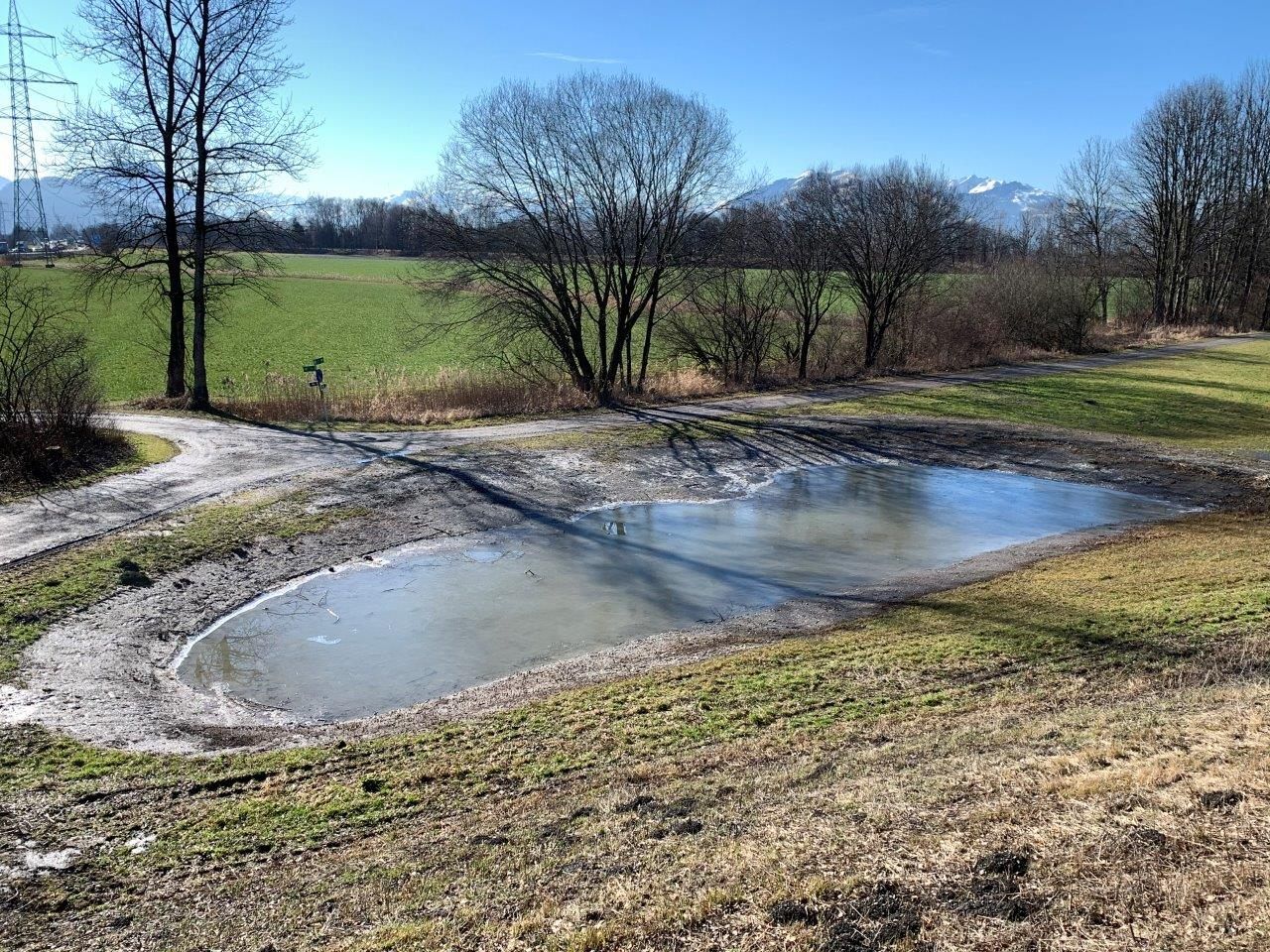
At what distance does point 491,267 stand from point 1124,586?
20296 mm

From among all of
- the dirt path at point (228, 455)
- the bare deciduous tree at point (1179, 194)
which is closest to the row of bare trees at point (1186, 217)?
the bare deciduous tree at point (1179, 194)

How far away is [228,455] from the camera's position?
57.3 ft

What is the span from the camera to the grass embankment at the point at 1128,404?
74.0 ft

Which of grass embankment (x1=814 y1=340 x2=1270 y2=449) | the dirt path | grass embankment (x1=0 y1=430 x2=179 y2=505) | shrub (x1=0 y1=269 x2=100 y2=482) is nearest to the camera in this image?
the dirt path

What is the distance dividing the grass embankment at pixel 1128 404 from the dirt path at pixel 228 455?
2.10m

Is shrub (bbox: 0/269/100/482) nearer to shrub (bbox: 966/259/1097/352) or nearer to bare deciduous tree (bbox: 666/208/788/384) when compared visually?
bare deciduous tree (bbox: 666/208/788/384)

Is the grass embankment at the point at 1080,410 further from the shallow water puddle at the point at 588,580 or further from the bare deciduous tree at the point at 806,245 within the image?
the bare deciduous tree at the point at 806,245

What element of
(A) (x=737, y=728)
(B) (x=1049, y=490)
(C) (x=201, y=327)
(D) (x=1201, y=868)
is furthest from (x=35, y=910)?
(C) (x=201, y=327)

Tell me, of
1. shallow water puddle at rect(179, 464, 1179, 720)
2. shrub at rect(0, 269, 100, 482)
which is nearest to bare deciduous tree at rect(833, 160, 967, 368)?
shallow water puddle at rect(179, 464, 1179, 720)

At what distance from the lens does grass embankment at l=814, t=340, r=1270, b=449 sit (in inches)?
888

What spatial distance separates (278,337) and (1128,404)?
127 ft

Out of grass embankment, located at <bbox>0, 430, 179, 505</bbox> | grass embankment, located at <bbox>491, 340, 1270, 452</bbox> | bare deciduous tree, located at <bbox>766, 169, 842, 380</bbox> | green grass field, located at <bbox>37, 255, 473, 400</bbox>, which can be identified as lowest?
grass embankment, located at <bbox>0, 430, 179, 505</bbox>

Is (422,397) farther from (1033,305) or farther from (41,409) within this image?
(1033,305)

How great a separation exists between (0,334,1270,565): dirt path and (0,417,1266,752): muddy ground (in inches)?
52.6
